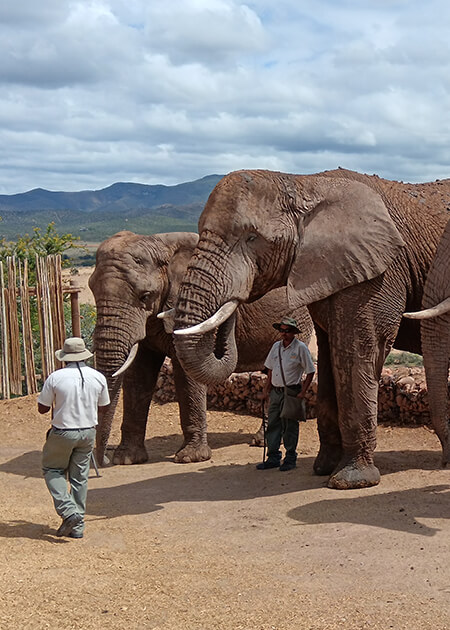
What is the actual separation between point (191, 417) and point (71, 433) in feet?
11.3

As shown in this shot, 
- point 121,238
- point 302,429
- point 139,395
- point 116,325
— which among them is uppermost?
point 121,238

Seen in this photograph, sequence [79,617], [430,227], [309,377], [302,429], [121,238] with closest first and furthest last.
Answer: [79,617] → [430,227] → [309,377] → [121,238] → [302,429]

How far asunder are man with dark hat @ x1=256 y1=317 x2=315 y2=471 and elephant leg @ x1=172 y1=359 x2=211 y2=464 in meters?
1.09

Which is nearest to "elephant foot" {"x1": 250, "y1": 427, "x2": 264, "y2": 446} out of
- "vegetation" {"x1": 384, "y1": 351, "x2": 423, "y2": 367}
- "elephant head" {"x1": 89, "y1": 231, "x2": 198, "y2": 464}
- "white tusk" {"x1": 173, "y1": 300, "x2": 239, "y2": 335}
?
"elephant head" {"x1": 89, "y1": 231, "x2": 198, "y2": 464}

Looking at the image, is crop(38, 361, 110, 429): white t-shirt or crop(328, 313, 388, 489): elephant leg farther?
crop(328, 313, 388, 489): elephant leg

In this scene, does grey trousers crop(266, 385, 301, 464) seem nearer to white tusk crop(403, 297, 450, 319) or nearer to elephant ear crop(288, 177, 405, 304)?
elephant ear crop(288, 177, 405, 304)

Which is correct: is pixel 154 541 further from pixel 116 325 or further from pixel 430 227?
pixel 430 227

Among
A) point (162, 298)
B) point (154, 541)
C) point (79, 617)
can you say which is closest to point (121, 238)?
point (162, 298)

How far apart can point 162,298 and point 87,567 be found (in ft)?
15.4

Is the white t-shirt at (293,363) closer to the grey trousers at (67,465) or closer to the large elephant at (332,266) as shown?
the large elephant at (332,266)

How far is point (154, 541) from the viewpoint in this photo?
6.86m

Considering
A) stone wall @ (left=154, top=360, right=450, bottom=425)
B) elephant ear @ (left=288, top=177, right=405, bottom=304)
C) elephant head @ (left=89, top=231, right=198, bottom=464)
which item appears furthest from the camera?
stone wall @ (left=154, top=360, right=450, bottom=425)

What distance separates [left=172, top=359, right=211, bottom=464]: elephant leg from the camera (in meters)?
10.2

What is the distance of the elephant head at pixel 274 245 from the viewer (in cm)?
738
